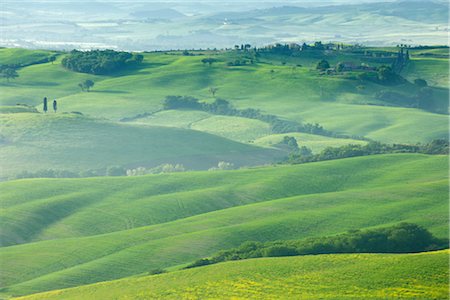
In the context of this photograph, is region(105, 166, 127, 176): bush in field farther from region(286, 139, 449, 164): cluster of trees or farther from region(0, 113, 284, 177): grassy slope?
region(286, 139, 449, 164): cluster of trees

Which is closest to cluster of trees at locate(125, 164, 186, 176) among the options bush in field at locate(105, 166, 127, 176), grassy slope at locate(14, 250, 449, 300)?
bush in field at locate(105, 166, 127, 176)

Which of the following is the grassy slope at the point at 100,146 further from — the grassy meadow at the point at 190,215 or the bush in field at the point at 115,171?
the bush in field at the point at 115,171

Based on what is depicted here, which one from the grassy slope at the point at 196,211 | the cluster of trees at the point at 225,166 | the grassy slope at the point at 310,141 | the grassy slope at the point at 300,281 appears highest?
the grassy slope at the point at 300,281

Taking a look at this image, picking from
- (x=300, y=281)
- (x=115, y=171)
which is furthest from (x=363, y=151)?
(x=300, y=281)

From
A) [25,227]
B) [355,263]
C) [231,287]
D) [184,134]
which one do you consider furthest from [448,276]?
[184,134]

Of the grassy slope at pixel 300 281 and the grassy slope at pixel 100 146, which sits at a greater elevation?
the grassy slope at pixel 300 281

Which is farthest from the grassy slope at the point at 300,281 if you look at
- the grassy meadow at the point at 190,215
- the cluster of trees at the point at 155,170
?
the cluster of trees at the point at 155,170

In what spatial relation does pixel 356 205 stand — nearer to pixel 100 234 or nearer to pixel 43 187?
pixel 100 234
